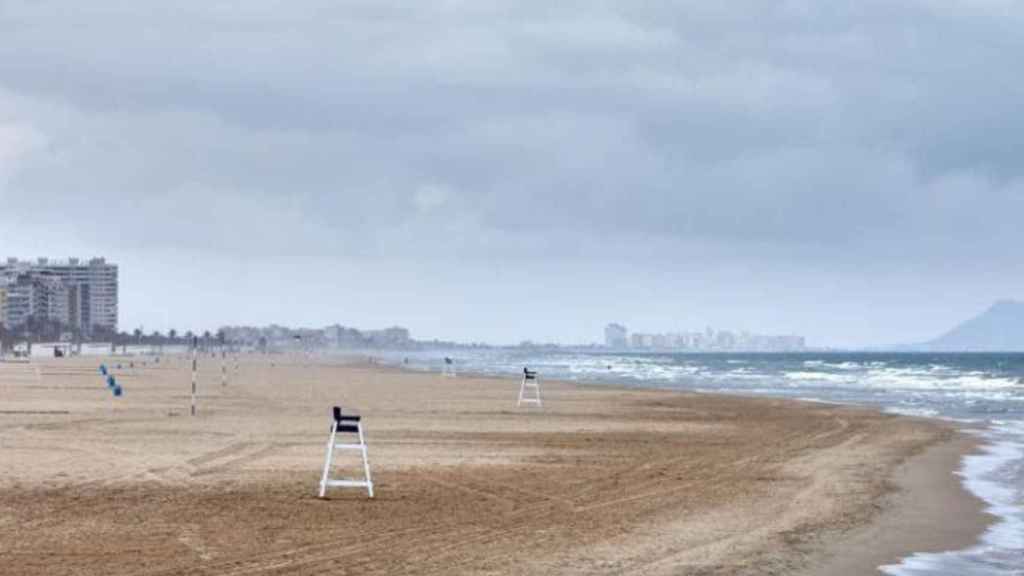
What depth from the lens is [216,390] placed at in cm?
5747

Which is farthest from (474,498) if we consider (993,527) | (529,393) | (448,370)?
(448,370)

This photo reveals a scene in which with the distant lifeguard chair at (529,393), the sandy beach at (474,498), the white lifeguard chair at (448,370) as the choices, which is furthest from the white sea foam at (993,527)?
the white lifeguard chair at (448,370)

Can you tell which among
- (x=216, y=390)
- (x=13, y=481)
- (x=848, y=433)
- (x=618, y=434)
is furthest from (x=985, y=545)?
(x=216, y=390)

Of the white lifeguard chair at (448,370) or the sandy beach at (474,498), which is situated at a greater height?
the white lifeguard chair at (448,370)

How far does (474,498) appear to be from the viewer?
17859 mm

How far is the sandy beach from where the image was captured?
42.7 feet

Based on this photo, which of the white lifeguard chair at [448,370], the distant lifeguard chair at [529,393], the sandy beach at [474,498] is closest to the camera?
the sandy beach at [474,498]

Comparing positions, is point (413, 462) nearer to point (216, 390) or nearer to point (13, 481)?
point (13, 481)

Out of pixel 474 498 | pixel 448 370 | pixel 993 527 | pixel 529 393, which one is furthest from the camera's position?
pixel 448 370

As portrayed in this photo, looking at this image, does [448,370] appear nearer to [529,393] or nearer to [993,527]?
[529,393]

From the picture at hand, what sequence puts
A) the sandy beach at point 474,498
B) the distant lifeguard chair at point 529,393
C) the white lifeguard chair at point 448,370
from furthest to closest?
the white lifeguard chair at point 448,370, the distant lifeguard chair at point 529,393, the sandy beach at point 474,498

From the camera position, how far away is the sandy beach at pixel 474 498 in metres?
13.0

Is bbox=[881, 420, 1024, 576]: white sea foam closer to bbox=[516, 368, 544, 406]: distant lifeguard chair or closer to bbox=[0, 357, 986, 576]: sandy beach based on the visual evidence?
bbox=[0, 357, 986, 576]: sandy beach

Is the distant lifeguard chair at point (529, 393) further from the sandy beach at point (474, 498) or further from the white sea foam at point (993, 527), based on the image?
the white sea foam at point (993, 527)
